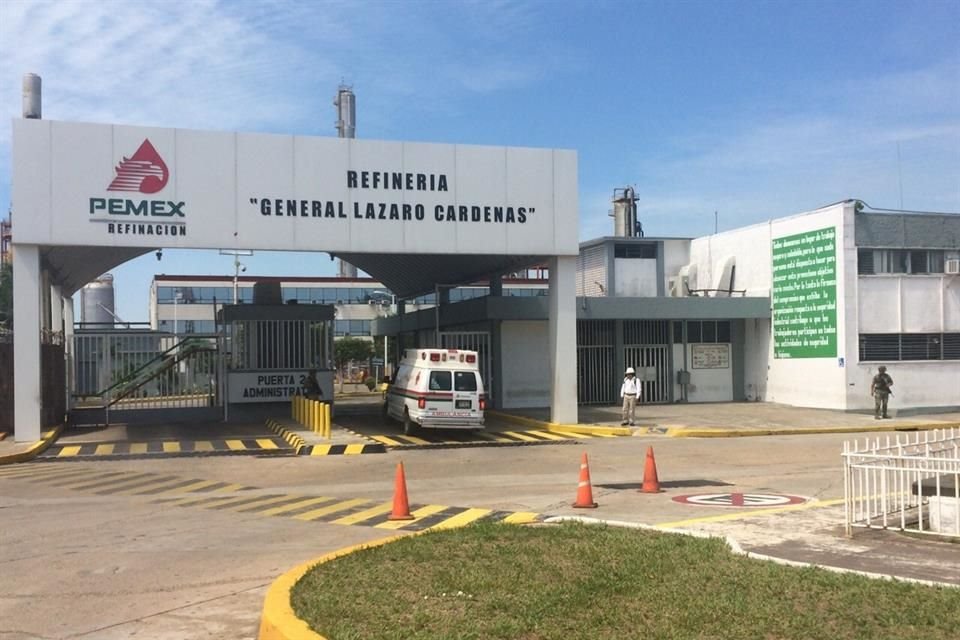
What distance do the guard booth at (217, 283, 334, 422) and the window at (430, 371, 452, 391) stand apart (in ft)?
30.1

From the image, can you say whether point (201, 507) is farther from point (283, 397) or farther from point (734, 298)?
point (734, 298)

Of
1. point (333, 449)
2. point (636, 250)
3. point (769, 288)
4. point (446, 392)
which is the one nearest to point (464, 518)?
point (333, 449)

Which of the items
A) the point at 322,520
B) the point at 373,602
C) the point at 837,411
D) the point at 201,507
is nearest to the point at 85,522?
the point at 201,507

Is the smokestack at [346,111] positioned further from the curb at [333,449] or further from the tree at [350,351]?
the curb at [333,449]

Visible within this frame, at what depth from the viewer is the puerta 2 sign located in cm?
3134

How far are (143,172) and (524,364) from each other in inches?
594

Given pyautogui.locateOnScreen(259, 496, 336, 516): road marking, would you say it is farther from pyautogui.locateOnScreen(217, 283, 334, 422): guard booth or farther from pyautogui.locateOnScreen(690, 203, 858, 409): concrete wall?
pyautogui.locateOnScreen(690, 203, 858, 409): concrete wall

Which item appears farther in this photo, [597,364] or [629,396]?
[597,364]

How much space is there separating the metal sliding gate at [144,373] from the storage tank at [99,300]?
136 ft

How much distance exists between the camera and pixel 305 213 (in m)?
23.5

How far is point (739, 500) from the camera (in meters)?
13.2

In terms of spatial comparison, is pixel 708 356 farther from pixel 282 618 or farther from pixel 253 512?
pixel 282 618

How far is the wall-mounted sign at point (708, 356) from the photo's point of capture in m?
36.0

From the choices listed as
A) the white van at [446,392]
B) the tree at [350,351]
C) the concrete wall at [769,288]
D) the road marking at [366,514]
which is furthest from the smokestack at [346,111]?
the road marking at [366,514]
